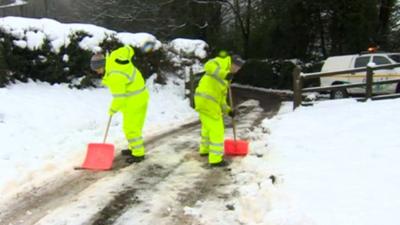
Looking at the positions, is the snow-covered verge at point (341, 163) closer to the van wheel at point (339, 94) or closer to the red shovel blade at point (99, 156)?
the red shovel blade at point (99, 156)

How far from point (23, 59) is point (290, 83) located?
1822 cm

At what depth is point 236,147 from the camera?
9.12 metres

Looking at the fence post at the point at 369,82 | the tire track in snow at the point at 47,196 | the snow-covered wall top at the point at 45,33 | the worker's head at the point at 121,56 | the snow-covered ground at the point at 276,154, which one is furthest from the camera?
the fence post at the point at 369,82

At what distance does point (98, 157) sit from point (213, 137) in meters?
1.79

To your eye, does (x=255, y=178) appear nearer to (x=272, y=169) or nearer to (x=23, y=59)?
(x=272, y=169)

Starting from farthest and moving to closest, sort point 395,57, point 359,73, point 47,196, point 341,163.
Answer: point 395,57 < point 359,73 < point 341,163 < point 47,196

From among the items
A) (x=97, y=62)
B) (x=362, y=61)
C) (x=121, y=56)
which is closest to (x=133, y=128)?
(x=121, y=56)

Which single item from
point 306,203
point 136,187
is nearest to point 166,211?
point 136,187

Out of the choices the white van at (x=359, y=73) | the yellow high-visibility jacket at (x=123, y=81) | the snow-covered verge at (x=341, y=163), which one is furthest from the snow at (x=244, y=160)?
the white van at (x=359, y=73)

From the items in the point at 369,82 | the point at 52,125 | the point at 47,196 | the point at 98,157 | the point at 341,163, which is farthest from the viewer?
the point at 369,82

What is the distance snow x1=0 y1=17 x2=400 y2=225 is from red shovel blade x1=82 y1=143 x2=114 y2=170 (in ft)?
1.00

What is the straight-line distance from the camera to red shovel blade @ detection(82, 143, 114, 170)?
8.29 metres

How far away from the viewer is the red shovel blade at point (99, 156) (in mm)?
8289

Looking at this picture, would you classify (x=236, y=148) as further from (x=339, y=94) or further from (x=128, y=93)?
(x=339, y=94)
